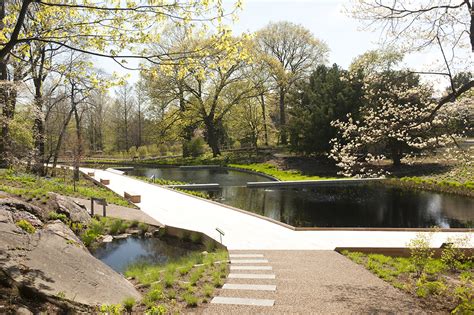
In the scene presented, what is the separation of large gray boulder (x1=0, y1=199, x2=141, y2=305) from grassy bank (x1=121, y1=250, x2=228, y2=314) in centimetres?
41

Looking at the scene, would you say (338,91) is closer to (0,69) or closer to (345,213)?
(345,213)

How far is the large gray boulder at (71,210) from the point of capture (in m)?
11.4

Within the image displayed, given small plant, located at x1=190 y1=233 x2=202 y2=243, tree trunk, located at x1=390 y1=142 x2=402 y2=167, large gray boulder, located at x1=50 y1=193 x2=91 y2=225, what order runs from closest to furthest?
1. small plant, located at x1=190 y1=233 x2=202 y2=243
2. large gray boulder, located at x1=50 y1=193 x2=91 y2=225
3. tree trunk, located at x1=390 y1=142 x2=402 y2=167

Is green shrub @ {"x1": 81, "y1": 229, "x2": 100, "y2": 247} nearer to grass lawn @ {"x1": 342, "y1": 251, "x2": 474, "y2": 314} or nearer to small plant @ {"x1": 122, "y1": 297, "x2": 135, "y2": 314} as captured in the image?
small plant @ {"x1": 122, "y1": 297, "x2": 135, "y2": 314}

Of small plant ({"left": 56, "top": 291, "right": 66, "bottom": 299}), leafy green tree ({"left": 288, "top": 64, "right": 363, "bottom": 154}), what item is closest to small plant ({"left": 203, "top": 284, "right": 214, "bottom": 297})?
small plant ({"left": 56, "top": 291, "right": 66, "bottom": 299})

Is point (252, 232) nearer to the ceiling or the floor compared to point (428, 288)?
nearer to the floor

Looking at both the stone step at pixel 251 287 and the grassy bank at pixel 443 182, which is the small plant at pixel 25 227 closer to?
the stone step at pixel 251 287

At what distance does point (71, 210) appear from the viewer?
11742 mm

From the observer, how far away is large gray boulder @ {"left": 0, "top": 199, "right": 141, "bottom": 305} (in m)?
5.12

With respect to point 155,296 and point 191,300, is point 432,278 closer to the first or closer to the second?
point 191,300

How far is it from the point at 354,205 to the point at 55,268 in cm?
1524

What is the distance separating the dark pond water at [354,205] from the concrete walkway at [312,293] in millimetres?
6820

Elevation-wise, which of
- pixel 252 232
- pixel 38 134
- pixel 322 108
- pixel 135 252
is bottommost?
pixel 135 252

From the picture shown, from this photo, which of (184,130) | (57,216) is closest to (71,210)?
(57,216)
